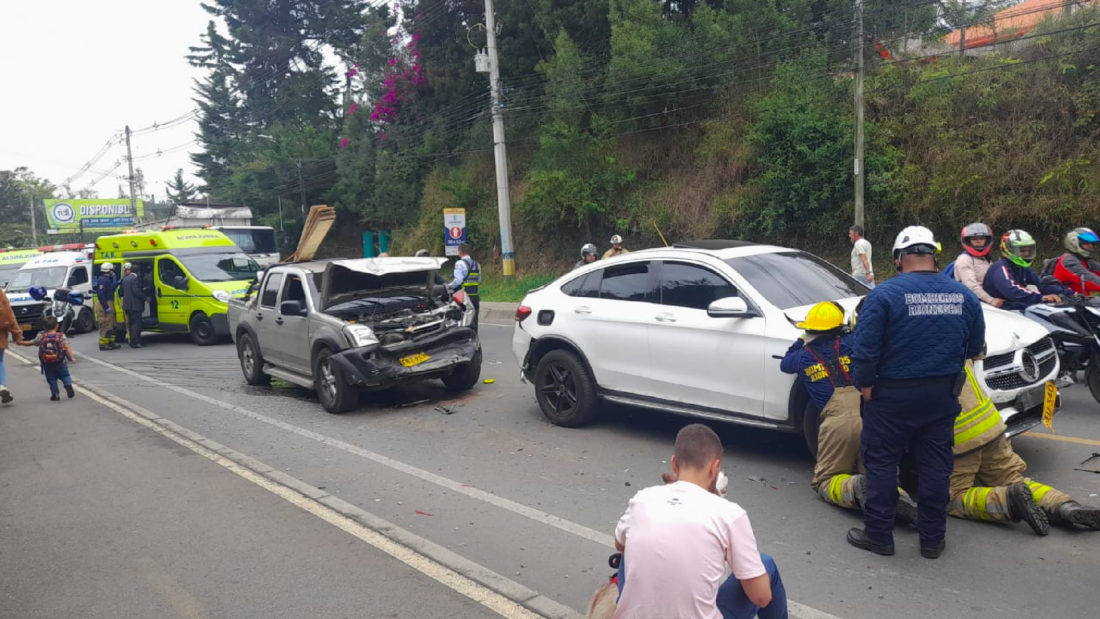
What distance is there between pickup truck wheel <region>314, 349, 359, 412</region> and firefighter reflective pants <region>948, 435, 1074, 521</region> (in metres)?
6.16

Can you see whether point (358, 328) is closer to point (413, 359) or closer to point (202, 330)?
point (413, 359)

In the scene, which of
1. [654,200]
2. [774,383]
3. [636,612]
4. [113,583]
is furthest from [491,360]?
[654,200]

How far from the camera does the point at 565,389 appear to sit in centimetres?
770

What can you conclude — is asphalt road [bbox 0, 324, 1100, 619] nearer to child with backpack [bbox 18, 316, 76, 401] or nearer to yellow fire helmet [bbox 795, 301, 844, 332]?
child with backpack [bbox 18, 316, 76, 401]

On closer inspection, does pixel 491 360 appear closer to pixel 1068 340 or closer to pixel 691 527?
pixel 1068 340

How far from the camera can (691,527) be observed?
2453 mm

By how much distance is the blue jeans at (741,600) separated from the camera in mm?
2684

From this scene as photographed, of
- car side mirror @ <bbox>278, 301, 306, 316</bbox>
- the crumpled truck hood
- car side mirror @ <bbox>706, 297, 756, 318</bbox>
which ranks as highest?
the crumpled truck hood

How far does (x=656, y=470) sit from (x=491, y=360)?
6.27m

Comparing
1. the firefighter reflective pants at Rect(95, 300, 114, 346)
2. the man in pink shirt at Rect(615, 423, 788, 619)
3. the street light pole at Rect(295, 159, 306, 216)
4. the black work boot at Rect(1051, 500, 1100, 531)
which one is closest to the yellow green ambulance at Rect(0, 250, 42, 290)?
the firefighter reflective pants at Rect(95, 300, 114, 346)

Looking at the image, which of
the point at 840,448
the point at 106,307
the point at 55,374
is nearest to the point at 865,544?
the point at 840,448

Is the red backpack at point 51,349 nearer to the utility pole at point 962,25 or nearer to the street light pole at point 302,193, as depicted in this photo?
the utility pole at point 962,25

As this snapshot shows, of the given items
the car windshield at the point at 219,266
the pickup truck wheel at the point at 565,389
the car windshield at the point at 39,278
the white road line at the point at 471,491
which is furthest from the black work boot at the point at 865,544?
the car windshield at the point at 39,278

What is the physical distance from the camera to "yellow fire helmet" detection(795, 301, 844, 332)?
507cm
